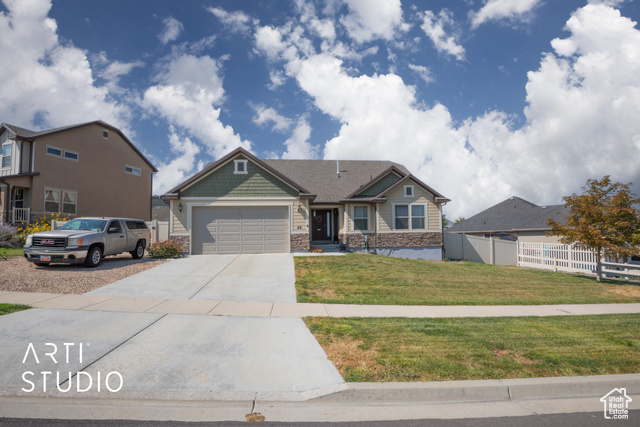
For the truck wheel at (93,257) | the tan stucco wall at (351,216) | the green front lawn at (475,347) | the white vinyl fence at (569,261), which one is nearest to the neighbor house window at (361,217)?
the tan stucco wall at (351,216)

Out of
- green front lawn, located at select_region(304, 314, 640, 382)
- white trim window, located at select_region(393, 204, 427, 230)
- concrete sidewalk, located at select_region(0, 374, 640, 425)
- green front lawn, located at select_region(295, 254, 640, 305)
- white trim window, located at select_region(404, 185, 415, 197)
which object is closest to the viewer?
concrete sidewalk, located at select_region(0, 374, 640, 425)

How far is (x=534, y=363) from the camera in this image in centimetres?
497

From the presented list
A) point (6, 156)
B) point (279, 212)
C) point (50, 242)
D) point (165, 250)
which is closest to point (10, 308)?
point (50, 242)

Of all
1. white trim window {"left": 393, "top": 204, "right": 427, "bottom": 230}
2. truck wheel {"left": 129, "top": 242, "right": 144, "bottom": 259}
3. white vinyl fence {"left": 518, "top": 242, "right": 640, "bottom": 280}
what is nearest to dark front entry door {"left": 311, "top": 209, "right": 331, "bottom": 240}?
white trim window {"left": 393, "top": 204, "right": 427, "bottom": 230}

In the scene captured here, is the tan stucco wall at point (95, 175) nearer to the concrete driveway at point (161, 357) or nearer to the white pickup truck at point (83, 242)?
the white pickup truck at point (83, 242)

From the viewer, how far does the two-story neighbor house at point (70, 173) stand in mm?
20609

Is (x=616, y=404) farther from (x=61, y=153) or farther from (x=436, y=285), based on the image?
(x=61, y=153)

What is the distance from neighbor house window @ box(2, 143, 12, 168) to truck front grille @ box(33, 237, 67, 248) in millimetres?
14173

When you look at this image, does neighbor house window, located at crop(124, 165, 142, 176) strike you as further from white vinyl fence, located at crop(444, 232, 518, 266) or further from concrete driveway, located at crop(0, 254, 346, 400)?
white vinyl fence, located at crop(444, 232, 518, 266)

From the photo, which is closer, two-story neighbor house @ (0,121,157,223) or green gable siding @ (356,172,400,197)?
green gable siding @ (356,172,400,197)

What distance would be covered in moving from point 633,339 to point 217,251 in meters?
15.4

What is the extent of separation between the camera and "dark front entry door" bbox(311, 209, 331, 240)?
22375mm

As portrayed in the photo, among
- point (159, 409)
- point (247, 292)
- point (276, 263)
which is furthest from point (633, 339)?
point (276, 263)

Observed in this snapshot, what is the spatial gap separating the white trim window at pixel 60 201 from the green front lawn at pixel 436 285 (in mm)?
17016
